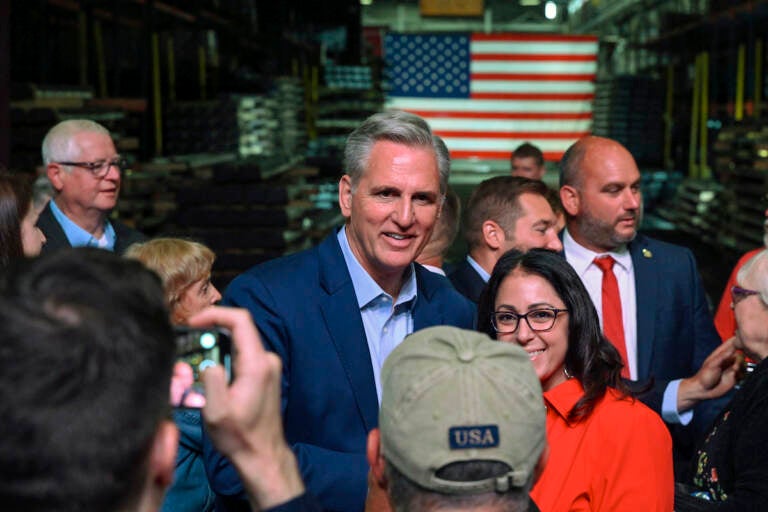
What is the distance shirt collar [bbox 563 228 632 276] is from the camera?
185 inches

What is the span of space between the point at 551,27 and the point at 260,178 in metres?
29.7

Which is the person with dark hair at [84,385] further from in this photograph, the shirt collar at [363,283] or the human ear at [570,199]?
the human ear at [570,199]

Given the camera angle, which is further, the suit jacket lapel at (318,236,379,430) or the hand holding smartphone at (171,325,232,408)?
the suit jacket lapel at (318,236,379,430)

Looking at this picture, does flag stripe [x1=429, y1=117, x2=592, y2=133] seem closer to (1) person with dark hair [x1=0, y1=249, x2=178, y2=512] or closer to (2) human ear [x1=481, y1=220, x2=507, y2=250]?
(2) human ear [x1=481, y1=220, x2=507, y2=250]

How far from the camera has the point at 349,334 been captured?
279cm

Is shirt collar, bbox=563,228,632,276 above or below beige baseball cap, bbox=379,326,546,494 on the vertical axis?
below

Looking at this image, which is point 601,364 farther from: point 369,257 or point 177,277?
point 177,277

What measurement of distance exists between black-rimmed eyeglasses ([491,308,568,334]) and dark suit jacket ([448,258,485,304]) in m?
1.22

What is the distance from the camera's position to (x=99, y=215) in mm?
5633

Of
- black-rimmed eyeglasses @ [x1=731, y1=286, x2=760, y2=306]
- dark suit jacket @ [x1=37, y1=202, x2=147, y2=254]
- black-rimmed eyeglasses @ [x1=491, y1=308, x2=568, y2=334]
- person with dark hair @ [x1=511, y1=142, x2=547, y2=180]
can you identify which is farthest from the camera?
person with dark hair @ [x1=511, y1=142, x2=547, y2=180]

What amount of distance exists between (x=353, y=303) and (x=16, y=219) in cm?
116

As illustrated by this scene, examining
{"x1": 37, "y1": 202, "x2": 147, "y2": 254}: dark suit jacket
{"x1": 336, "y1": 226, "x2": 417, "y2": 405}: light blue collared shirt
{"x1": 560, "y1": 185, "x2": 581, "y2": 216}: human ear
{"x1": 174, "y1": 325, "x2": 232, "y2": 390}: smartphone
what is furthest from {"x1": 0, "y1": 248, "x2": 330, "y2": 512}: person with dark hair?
{"x1": 37, "y1": 202, "x2": 147, "y2": 254}: dark suit jacket

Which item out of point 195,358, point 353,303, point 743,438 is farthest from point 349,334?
point 743,438

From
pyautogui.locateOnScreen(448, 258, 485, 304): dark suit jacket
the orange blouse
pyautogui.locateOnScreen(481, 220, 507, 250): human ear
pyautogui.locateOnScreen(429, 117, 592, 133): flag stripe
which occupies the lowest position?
the orange blouse
